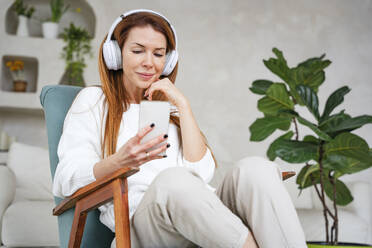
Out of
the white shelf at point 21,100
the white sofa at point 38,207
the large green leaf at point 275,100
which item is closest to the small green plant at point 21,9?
the white shelf at point 21,100

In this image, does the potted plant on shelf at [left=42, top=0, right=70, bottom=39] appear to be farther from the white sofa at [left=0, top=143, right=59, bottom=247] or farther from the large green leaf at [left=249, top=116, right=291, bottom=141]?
the large green leaf at [left=249, top=116, right=291, bottom=141]

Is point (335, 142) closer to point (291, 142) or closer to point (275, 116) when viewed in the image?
point (291, 142)

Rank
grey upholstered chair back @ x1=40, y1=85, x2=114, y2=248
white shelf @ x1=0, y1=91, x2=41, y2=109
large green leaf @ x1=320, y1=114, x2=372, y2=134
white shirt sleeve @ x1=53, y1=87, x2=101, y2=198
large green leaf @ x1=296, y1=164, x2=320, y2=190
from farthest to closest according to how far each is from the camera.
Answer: white shelf @ x1=0, y1=91, x2=41, y2=109 < large green leaf @ x1=296, y1=164, x2=320, y2=190 < large green leaf @ x1=320, y1=114, x2=372, y2=134 < grey upholstered chair back @ x1=40, y1=85, x2=114, y2=248 < white shirt sleeve @ x1=53, y1=87, x2=101, y2=198

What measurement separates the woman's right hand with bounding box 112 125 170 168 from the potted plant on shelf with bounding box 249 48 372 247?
105 centimetres

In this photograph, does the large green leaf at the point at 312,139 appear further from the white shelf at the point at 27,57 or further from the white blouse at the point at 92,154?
the white shelf at the point at 27,57

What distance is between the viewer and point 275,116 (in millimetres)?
2273

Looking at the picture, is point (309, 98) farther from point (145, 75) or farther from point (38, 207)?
point (38, 207)

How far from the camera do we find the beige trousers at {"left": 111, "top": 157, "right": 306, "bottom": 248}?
3.39ft

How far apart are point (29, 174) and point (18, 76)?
45.0 inches

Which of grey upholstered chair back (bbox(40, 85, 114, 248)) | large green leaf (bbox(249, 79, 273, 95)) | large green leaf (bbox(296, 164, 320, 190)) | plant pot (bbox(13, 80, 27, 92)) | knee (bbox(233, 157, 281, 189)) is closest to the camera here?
knee (bbox(233, 157, 281, 189))

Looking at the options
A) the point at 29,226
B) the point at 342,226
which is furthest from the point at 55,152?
the point at 342,226

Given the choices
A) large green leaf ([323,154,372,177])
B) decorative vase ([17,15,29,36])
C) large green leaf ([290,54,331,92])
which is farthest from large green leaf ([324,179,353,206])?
decorative vase ([17,15,29,36])

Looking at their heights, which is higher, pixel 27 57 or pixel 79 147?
pixel 27 57

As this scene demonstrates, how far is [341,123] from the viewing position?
2062mm
